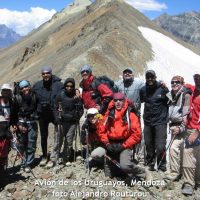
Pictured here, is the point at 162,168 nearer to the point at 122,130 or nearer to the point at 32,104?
the point at 122,130

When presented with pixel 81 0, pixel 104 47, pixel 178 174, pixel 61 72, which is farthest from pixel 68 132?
pixel 81 0

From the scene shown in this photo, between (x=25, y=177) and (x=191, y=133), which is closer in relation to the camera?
(x=191, y=133)

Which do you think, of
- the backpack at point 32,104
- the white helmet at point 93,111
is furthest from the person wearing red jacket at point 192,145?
the backpack at point 32,104

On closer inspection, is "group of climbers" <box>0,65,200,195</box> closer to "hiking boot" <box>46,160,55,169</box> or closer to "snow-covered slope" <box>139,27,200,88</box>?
"hiking boot" <box>46,160,55,169</box>

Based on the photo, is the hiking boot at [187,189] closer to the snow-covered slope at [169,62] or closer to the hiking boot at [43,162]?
the hiking boot at [43,162]

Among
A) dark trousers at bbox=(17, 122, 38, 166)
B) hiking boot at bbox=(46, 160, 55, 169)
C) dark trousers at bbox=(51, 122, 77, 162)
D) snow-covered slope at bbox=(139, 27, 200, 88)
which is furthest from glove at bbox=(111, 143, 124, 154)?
snow-covered slope at bbox=(139, 27, 200, 88)

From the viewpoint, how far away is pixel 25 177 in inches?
523

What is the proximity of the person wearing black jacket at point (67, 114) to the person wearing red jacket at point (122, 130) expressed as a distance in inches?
71.2

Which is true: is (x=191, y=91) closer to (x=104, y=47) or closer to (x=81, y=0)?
(x=104, y=47)

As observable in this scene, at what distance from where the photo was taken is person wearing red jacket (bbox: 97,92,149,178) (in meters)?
11.9

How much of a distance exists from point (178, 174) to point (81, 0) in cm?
14123

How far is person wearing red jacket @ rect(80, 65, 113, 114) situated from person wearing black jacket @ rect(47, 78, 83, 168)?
329 millimetres

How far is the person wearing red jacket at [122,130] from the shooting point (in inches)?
467

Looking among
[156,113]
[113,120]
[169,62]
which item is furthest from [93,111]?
[169,62]
